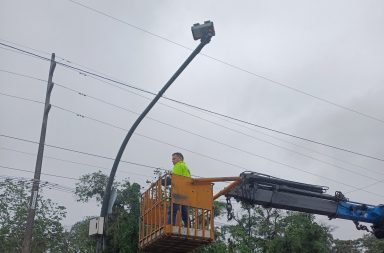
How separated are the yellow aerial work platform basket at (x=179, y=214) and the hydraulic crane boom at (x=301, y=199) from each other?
4.64ft

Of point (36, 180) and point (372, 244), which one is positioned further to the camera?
point (372, 244)

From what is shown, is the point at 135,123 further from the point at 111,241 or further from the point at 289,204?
the point at 111,241

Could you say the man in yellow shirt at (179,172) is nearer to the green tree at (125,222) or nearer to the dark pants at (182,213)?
the dark pants at (182,213)

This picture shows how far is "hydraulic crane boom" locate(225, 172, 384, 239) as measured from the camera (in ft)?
43.3

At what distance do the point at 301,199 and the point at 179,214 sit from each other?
4.58m

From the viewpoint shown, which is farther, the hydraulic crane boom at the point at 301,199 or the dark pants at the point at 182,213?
the hydraulic crane boom at the point at 301,199

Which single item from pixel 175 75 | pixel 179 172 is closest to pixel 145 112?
pixel 175 75

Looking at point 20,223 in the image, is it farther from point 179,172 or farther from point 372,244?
point 372,244

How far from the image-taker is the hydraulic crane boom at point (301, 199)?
43.3 ft

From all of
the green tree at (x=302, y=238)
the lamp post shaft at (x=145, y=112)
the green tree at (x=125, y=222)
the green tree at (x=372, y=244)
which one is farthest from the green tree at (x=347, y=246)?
the lamp post shaft at (x=145, y=112)

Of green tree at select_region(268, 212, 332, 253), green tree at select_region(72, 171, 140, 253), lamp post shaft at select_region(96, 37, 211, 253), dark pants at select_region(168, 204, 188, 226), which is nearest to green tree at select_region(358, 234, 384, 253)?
green tree at select_region(268, 212, 332, 253)

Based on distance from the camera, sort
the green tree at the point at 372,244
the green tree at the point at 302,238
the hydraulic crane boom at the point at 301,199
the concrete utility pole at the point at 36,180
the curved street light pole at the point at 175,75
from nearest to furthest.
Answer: the curved street light pole at the point at 175,75 → the hydraulic crane boom at the point at 301,199 → the concrete utility pole at the point at 36,180 → the green tree at the point at 302,238 → the green tree at the point at 372,244

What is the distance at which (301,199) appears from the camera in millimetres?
14094

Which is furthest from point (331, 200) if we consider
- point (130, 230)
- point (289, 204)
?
point (130, 230)
